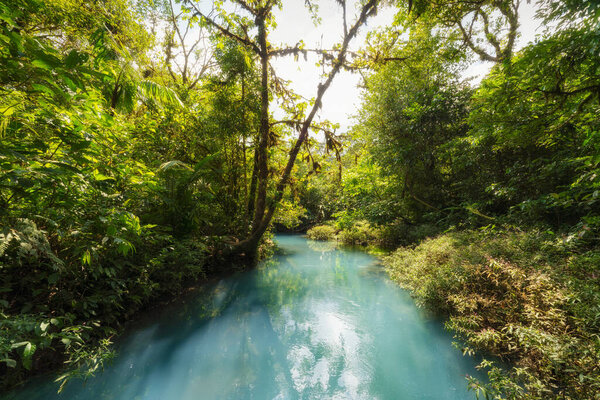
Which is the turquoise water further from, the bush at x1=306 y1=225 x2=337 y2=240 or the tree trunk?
the bush at x1=306 y1=225 x2=337 y2=240

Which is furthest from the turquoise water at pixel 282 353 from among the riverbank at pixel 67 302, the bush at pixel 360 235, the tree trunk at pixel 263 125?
the bush at pixel 360 235

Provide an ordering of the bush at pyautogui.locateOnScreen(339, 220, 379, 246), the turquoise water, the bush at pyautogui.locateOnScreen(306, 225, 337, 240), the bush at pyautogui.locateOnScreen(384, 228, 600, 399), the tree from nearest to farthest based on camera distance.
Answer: the bush at pyautogui.locateOnScreen(384, 228, 600, 399)
the turquoise water
the tree
the bush at pyautogui.locateOnScreen(339, 220, 379, 246)
the bush at pyautogui.locateOnScreen(306, 225, 337, 240)

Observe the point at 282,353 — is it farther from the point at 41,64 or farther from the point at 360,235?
the point at 360,235

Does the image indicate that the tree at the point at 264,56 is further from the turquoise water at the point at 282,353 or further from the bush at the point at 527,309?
the bush at the point at 527,309

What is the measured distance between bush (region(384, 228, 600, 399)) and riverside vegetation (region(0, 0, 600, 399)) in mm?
30

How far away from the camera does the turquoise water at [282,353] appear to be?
277cm

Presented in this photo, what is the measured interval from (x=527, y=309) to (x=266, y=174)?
6.53 metres

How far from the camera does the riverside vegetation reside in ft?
6.91

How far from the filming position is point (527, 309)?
2.96 metres

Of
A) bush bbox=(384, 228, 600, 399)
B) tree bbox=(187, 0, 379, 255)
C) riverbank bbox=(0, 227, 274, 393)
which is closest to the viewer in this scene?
riverbank bbox=(0, 227, 274, 393)

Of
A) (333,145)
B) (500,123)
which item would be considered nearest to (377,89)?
(333,145)

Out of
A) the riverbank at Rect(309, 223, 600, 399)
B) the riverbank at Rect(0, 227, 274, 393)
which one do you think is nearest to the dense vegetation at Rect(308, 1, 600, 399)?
the riverbank at Rect(309, 223, 600, 399)

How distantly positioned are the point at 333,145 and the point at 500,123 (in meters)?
4.25

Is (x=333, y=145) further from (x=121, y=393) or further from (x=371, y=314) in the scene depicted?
(x=121, y=393)
